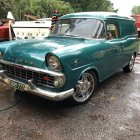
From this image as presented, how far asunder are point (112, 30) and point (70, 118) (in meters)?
2.58

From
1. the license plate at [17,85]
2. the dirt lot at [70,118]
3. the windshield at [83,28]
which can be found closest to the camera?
the dirt lot at [70,118]

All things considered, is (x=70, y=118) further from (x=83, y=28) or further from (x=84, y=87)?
(x=83, y=28)

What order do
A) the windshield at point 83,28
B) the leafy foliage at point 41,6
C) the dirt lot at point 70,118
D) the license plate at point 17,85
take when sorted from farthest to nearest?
the leafy foliage at point 41,6
the windshield at point 83,28
the license plate at point 17,85
the dirt lot at point 70,118

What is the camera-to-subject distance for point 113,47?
18.0 feet

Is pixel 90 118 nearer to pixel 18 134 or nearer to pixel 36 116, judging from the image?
pixel 36 116

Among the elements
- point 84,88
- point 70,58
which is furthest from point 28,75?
point 84,88

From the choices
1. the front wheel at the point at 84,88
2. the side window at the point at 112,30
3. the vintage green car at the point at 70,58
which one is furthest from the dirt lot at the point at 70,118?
the side window at the point at 112,30

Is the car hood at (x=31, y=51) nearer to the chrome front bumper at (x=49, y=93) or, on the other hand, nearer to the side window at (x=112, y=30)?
the chrome front bumper at (x=49, y=93)

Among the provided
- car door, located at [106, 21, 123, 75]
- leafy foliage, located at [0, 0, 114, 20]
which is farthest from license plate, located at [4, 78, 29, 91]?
leafy foliage, located at [0, 0, 114, 20]

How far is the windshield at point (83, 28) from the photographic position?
206 inches

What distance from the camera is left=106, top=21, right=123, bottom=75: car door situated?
5371 millimetres

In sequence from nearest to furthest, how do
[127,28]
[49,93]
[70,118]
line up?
[49,93] < [70,118] < [127,28]

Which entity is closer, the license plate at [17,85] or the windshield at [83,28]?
the license plate at [17,85]

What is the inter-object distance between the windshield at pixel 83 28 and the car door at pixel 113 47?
28 centimetres
